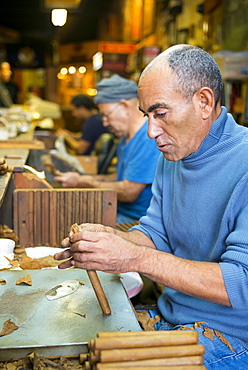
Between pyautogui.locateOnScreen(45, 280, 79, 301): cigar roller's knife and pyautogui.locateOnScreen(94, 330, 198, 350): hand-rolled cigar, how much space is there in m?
0.55

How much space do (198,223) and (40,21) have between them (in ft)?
63.4

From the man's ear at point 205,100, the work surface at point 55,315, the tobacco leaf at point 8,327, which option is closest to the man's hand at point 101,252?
the work surface at point 55,315

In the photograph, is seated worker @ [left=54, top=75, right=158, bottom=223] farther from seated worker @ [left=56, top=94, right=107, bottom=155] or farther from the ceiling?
the ceiling

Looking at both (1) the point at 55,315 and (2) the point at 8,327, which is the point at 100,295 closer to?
(1) the point at 55,315

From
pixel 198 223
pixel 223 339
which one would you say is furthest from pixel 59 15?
pixel 223 339

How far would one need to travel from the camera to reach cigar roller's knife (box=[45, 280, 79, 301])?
5.53 ft

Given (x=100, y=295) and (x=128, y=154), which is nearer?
(x=100, y=295)

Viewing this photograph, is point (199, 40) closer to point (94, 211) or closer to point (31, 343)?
point (94, 211)

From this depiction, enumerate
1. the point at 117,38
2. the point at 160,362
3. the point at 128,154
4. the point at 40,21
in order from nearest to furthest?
the point at 160,362, the point at 128,154, the point at 117,38, the point at 40,21

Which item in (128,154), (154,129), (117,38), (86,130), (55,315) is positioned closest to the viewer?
(55,315)

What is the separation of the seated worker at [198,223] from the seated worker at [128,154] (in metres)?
1.47

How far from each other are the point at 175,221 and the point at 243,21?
379 centimetres

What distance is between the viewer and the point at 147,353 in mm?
1151

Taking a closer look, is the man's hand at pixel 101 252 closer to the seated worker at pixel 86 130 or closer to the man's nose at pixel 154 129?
the man's nose at pixel 154 129
